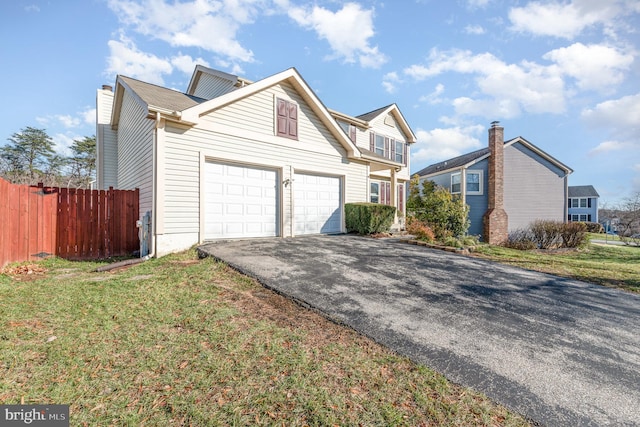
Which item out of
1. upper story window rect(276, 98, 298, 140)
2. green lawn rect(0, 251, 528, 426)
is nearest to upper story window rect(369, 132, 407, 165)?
upper story window rect(276, 98, 298, 140)

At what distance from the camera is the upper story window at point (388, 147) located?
17.3 m

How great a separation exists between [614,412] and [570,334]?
152cm

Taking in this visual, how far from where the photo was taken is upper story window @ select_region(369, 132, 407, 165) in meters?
17.3

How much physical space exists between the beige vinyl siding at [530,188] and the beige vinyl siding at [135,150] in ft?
63.1

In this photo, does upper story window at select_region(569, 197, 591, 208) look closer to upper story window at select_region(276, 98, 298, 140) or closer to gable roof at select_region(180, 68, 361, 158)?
gable roof at select_region(180, 68, 361, 158)

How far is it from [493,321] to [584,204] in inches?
2082

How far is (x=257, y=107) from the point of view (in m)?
8.97

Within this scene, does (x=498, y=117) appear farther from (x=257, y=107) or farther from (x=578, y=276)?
(x=257, y=107)

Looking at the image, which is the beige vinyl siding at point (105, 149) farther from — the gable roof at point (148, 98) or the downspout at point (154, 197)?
the downspout at point (154, 197)

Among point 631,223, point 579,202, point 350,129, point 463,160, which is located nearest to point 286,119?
point 350,129

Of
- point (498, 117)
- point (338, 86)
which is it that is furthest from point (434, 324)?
point (498, 117)

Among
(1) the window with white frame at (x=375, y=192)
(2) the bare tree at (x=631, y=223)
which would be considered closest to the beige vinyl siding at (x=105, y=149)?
(1) the window with white frame at (x=375, y=192)

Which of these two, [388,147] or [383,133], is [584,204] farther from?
[383,133]

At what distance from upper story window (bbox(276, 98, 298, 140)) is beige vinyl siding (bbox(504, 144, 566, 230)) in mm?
14804
